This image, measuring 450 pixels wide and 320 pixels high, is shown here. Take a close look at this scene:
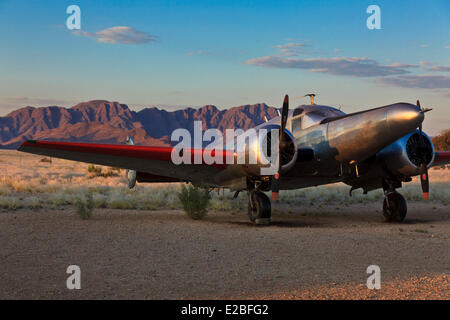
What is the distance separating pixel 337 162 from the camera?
1251 cm

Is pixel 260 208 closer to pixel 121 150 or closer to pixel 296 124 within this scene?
pixel 296 124

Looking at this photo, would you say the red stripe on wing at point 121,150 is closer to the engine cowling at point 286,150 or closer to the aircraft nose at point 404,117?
the engine cowling at point 286,150

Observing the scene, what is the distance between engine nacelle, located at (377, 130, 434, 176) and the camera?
13.4 meters

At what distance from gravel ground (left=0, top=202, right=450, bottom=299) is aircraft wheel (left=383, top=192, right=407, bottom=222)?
0.48 metres

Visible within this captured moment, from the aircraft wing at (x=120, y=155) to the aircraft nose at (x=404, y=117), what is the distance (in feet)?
15.9

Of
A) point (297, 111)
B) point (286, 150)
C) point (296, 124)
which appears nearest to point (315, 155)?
point (286, 150)

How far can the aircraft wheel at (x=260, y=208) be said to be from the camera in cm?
1297

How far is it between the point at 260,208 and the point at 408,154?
466 centimetres

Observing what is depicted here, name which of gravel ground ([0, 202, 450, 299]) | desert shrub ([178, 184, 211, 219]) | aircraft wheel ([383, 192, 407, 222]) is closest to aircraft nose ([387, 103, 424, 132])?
gravel ground ([0, 202, 450, 299])

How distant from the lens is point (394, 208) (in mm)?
14094

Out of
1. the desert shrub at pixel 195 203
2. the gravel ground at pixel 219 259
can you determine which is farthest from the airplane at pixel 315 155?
the gravel ground at pixel 219 259
